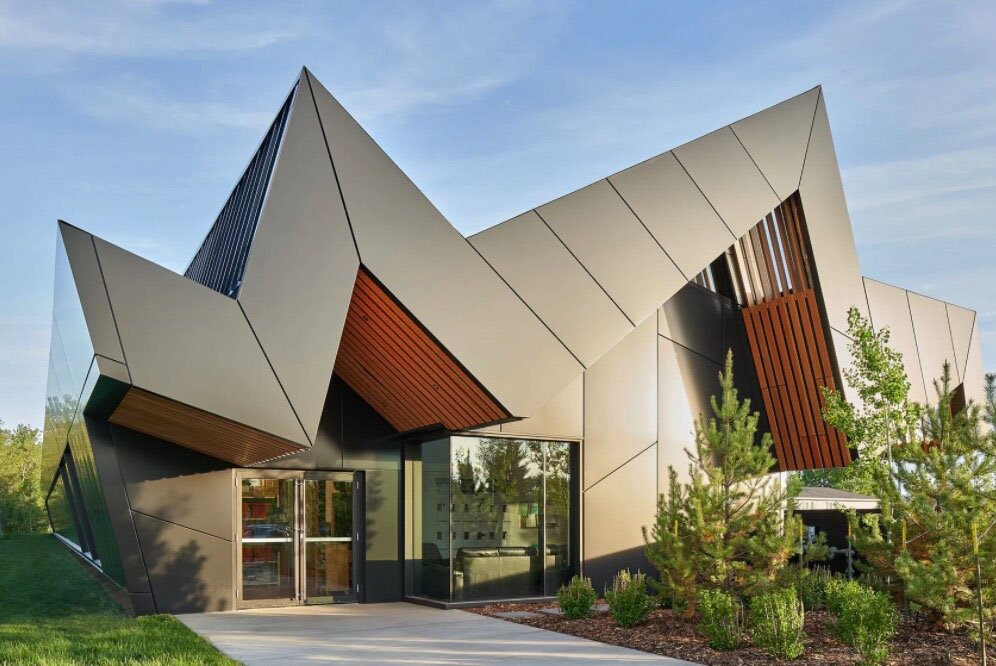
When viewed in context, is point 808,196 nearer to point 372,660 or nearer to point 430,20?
point 430,20

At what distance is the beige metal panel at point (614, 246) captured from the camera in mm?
13312

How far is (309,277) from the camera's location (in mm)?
11492

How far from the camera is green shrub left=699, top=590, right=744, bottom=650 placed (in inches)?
399

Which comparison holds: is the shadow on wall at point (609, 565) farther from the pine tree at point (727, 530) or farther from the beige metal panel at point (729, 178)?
the beige metal panel at point (729, 178)

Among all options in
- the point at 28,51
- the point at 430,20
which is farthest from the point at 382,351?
the point at 28,51

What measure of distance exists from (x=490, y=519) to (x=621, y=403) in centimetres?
351

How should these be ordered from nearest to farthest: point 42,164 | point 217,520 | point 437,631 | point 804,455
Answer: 1. point 437,631
2. point 217,520
3. point 804,455
4. point 42,164

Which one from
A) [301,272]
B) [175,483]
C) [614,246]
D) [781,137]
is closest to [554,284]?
[614,246]

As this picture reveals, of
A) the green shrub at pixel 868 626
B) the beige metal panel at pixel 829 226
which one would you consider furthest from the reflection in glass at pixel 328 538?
the beige metal panel at pixel 829 226

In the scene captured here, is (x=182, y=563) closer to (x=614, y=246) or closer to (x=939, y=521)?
(x=614, y=246)

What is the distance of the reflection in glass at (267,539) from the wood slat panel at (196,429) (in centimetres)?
81

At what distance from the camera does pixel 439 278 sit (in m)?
12.2

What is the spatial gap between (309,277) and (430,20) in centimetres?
765

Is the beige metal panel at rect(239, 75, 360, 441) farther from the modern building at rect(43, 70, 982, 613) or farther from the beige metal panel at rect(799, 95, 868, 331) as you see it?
the beige metal panel at rect(799, 95, 868, 331)
